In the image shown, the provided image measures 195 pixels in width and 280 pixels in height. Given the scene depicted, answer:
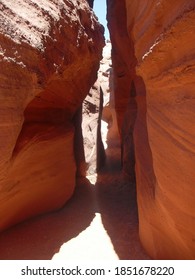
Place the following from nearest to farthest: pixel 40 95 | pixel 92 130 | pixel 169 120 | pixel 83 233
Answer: pixel 169 120 → pixel 83 233 → pixel 40 95 → pixel 92 130

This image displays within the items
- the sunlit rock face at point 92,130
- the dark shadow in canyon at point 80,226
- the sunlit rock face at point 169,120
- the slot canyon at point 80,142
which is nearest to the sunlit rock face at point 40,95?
the slot canyon at point 80,142

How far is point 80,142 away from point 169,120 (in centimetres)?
402

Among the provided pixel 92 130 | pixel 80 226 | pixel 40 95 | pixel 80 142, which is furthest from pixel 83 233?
pixel 92 130

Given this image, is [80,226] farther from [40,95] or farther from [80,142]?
[80,142]

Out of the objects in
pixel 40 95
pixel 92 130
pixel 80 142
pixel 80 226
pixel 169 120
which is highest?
pixel 40 95

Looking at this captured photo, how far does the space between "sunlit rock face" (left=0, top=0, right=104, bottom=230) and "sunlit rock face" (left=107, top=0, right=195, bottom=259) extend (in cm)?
99

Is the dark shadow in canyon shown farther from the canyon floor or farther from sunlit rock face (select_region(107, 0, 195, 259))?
sunlit rock face (select_region(107, 0, 195, 259))

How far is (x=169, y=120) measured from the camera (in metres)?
2.31

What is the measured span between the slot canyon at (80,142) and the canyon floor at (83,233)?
0.01m

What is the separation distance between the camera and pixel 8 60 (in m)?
2.40

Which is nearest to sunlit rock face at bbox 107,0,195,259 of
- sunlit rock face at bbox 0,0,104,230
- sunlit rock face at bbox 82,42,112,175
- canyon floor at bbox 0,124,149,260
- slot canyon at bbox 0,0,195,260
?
slot canyon at bbox 0,0,195,260

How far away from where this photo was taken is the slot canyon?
2.16 metres

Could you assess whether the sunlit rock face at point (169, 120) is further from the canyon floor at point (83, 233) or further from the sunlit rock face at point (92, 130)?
the sunlit rock face at point (92, 130)

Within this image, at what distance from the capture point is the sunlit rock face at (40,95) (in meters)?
2.50
